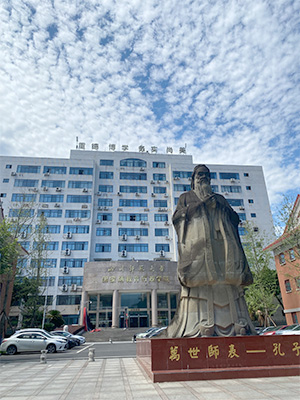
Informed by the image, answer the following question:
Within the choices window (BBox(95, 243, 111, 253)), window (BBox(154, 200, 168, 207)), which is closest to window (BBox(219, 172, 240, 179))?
window (BBox(154, 200, 168, 207))

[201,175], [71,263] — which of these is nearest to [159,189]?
[71,263]

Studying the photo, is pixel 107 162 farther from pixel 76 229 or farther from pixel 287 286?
pixel 287 286

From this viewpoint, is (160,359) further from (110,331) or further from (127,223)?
(127,223)

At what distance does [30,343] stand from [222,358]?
1200 centimetres

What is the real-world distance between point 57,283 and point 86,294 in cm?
488

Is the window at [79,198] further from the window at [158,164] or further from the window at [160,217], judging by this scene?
the window at [158,164]

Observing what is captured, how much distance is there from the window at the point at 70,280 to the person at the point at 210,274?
30.0 meters

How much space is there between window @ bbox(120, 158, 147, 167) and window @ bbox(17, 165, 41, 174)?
11643mm

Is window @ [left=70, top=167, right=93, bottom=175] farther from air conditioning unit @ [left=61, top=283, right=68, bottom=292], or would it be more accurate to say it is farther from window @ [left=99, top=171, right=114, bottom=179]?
air conditioning unit @ [left=61, top=283, right=68, bottom=292]

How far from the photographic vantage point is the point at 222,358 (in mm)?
6504

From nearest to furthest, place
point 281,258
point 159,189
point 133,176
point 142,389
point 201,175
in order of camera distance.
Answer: point 142,389 < point 201,175 < point 281,258 < point 159,189 < point 133,176

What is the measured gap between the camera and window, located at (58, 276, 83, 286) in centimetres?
3559

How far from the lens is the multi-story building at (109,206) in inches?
1383

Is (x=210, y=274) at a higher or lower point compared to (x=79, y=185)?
lower
